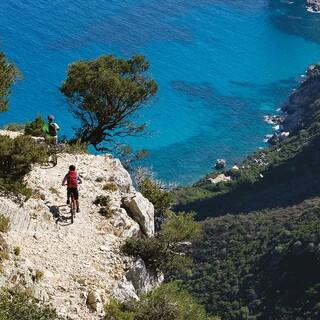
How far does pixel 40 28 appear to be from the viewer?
5187 inches

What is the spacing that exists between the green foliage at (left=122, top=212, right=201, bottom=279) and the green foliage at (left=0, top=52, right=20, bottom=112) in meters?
8.91

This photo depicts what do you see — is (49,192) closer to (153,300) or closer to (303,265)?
(153,300)

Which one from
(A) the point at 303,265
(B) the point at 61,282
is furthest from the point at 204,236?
(B) the point at 61,282

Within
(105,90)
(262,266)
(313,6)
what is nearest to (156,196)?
(105,90)

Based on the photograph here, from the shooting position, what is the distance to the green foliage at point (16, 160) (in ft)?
78.1

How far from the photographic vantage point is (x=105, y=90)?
35031 millimetres

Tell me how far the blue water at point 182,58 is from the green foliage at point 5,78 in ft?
226

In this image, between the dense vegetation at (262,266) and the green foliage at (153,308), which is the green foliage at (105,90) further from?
the dense vegetation at (262,266)

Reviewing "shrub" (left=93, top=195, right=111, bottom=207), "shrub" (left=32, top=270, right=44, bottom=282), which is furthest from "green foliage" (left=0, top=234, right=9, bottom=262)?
"shrub" (left=93, top=195, right=111, bottom=207)

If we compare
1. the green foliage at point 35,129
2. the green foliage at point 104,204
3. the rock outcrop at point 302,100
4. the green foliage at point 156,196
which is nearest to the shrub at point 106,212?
the green foliage at point 104,204

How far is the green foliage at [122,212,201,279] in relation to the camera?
957 inches

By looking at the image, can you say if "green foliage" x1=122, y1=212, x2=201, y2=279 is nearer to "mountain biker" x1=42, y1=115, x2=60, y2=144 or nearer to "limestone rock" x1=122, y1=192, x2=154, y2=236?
"limestone rock" x1=122, y1=192, x2=154, y2=236

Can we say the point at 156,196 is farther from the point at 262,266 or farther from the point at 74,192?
the point at 262,266

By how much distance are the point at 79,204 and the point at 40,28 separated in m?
112
